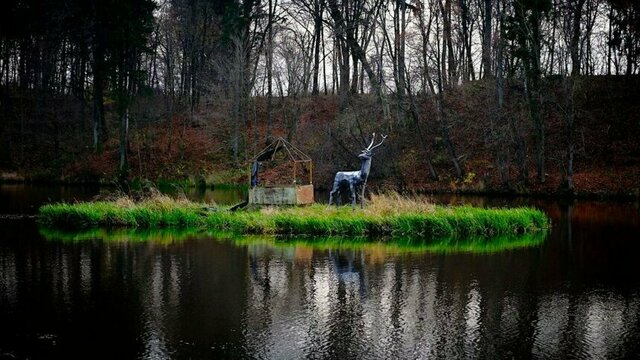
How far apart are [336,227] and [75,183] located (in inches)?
1183

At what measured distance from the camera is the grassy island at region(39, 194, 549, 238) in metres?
19.3

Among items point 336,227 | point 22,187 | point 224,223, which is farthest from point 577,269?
point 22,187

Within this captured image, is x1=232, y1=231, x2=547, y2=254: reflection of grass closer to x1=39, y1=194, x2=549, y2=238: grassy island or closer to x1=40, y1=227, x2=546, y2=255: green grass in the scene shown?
x1=40, y1=227, x2=546, y2=255: green grass

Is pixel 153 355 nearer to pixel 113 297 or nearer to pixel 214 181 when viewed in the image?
pixel 113 297

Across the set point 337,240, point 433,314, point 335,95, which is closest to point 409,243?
point 337,240

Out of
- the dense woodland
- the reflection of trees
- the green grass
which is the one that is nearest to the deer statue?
the green grass

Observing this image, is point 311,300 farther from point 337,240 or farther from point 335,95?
point 335,95

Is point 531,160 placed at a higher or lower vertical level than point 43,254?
higher

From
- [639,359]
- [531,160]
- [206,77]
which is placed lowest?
[639,359]

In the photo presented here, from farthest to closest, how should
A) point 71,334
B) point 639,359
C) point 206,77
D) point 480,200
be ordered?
point 206,77, point 480,200, point 71,334, point 639,359

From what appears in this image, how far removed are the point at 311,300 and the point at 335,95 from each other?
44339 millimetres

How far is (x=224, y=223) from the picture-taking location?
20.8 metres

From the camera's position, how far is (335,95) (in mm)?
53969

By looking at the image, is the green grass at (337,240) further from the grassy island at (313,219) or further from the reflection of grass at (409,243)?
Result: the grassy island at (313,219)
